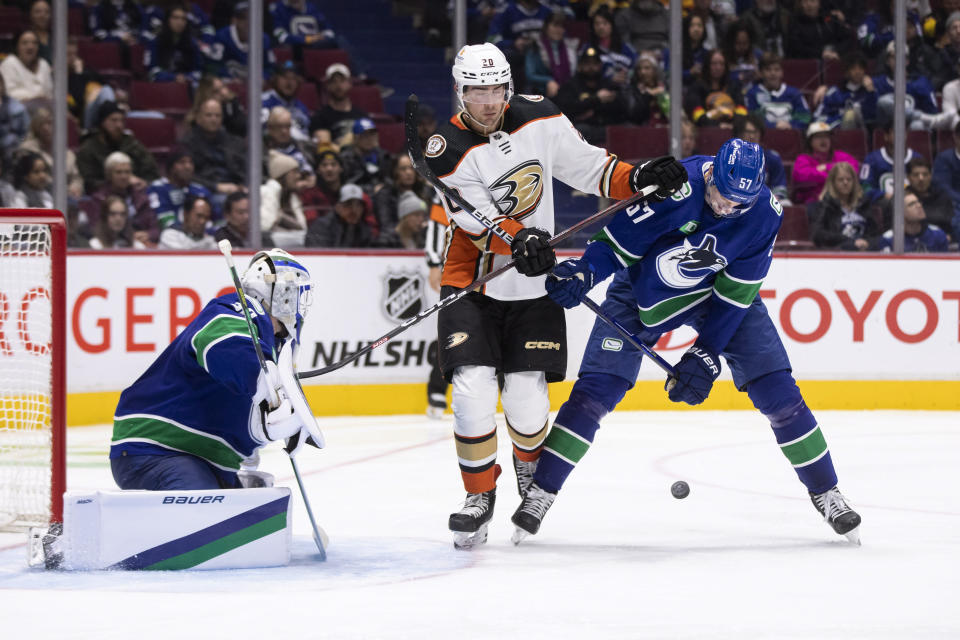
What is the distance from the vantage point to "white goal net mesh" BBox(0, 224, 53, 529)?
3719 mm

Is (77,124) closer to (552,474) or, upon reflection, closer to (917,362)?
(552,474)

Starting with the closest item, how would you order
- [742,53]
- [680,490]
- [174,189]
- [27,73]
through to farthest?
[680,490] → [27,73] → [174,189] → [742,53]

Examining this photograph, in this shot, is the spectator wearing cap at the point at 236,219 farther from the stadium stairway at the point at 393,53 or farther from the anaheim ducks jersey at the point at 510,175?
the anaheim ducks jersey at the point at 510,175

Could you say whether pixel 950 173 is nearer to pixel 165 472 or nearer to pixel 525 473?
pixel 525 473

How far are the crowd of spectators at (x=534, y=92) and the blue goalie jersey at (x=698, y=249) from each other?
318cm

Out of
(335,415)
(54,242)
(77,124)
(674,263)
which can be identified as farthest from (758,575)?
(77,124)

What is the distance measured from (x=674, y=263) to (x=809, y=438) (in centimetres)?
55

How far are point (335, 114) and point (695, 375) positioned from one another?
3869 millimetres

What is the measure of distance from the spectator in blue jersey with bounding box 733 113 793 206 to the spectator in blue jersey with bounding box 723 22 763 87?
228 millimetres

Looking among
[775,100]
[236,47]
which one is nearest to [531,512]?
[236,47]

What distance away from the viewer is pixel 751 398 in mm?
3395

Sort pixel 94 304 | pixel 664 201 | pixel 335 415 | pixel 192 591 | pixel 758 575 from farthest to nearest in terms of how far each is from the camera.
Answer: pixel 335 415, pixel 94 304, pixel 664 201, pixel 758 575, pixel 192 591

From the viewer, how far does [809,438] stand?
3369 mm

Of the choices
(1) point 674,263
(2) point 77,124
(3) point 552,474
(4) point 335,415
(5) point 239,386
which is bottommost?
(4) point 335,415
